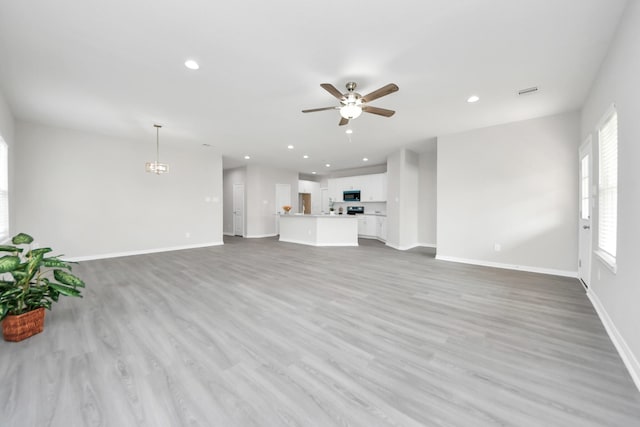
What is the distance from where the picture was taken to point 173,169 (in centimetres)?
649

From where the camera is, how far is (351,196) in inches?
369

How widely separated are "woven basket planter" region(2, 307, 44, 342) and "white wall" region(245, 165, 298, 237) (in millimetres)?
6771

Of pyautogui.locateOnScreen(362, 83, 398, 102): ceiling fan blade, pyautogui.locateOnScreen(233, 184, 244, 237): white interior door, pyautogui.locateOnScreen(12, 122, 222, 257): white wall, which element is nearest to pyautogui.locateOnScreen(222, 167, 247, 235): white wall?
pyautogui.locateOnScreen(233, 184, 244, 237): white interior door

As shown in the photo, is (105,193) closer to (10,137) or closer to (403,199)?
(10,137)

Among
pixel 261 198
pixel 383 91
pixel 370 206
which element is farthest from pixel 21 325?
pixel 370 206

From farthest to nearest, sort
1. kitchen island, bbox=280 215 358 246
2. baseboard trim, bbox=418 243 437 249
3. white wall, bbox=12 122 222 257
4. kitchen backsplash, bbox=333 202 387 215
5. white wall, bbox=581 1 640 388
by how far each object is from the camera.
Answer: kitchen backsplash, bbox=333 202 387 215 < kitchen island, bbox=280 215 358 246 < baseboard trim, bbox=418 243 437 249 < white wall, bbox=12 122 222 257 < white wall, bbox=581 1 640 388

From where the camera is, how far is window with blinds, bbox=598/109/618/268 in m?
2.39

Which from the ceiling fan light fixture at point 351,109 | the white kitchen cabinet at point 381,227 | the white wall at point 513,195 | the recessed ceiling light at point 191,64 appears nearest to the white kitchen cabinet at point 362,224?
the white kitchen cabinet at point 381,227

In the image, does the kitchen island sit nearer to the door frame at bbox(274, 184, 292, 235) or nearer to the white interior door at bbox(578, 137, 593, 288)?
the door frame at bbox(274, 184, 292, 235)

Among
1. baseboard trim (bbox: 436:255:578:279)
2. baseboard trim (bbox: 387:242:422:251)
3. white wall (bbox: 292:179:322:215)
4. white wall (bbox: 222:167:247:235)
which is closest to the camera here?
baseboard trim (bbox: 436:255:578:279)

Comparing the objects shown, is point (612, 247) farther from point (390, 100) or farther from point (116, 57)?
point (116, 57)

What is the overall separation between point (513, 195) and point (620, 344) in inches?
124

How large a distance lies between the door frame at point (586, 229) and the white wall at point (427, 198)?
3.18m

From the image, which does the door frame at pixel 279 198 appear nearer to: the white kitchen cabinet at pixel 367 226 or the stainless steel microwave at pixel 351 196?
the stainless steel microwave at pixel 351 196
